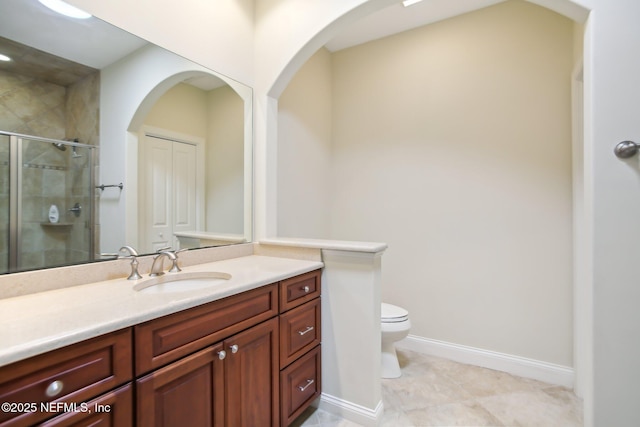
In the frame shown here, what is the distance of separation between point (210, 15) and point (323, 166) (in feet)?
4.74

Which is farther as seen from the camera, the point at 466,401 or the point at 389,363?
the point at 389,363

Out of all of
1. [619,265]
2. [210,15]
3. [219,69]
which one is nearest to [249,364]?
[619,265]

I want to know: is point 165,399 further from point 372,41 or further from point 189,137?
point 372,41

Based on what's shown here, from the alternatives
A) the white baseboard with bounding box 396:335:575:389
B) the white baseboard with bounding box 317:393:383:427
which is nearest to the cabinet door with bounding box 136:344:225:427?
the white baseboard with bounding box 317:393:383:427

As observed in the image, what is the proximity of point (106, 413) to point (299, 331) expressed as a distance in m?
0.89

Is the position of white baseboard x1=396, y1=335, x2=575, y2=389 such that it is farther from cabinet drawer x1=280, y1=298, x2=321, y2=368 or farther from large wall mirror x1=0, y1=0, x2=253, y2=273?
large wall mirror x1=0, y1=0, x2=253, y2=273

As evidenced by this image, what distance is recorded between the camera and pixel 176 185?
1741 mm

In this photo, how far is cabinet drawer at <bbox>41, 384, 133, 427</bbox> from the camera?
0.77 meters

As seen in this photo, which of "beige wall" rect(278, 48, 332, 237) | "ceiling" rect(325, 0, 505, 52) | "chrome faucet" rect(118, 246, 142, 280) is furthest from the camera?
"beige wall" rect(278, 48, 332, 237)

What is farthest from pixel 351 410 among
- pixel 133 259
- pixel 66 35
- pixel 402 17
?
pixel 402 17

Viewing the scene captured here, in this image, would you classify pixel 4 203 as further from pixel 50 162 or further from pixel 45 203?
pixel 50 162

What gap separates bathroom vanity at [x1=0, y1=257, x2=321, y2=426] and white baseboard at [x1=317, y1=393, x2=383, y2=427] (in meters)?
0.10

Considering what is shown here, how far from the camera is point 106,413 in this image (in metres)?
0.85

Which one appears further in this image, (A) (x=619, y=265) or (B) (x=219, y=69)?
(B) (x=219, y=69)
